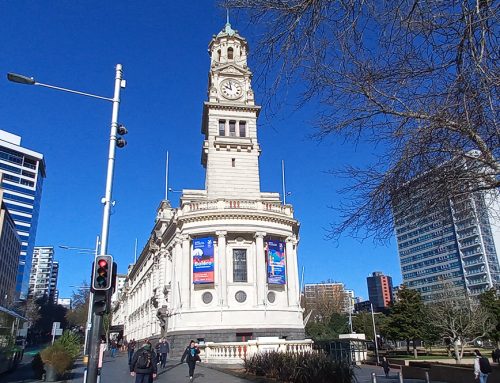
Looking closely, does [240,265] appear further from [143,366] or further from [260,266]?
[143,366]

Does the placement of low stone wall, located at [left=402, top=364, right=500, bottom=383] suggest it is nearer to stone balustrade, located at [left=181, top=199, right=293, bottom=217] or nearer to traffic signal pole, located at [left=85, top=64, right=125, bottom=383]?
traffic signal pole, located at [left=85, top=64, right=125, bottom=383]

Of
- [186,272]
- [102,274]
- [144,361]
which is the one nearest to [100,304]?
[102,274]

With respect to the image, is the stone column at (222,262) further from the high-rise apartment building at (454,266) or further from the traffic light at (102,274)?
the traffic light at (102,274)

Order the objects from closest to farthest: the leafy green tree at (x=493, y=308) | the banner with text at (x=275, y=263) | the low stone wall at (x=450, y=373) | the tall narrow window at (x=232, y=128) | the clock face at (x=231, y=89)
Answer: the low stone wall at (x=450, y=373) → the banner with text at (x=275, y=263) → the leafy green tree at (x=493, y=308) → the tall narrow window at (x=232, y=128) → the clock face at (x=231, y=89)

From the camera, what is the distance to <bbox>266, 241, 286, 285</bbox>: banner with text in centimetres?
4150

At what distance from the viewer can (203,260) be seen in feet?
134

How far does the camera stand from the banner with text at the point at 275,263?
41.5m

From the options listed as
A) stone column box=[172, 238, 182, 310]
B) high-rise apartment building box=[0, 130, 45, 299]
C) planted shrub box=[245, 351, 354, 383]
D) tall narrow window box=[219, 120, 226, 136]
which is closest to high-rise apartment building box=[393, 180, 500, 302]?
stone column box=[172, 238, 182, 310]

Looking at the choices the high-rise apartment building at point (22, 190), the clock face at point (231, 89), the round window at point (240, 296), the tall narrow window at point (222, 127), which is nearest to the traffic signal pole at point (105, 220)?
the round window at point (240, 296)

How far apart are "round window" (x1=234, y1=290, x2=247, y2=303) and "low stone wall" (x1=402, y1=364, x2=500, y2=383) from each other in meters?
18.1

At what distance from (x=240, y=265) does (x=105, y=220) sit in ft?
94.4

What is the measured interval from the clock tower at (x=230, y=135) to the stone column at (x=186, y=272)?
7.76m

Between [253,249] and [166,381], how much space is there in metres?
23.7

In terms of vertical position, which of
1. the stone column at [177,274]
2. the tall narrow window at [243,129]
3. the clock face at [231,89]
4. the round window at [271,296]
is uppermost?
the clock face at [231,89]
